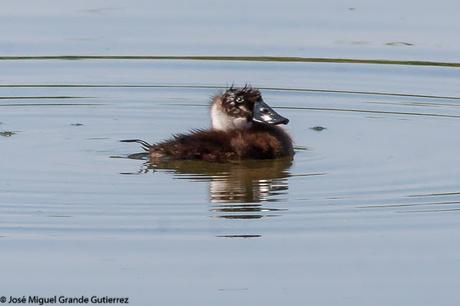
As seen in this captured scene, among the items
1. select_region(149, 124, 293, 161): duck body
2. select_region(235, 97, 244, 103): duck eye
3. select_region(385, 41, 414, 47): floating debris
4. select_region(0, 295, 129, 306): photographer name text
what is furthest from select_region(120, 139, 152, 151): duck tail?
select_region(385, 41, 414, 47): floating debris

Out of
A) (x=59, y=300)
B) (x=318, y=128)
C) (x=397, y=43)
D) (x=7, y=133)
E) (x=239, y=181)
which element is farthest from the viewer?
(x=397, y=43)

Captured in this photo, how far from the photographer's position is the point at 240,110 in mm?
12266

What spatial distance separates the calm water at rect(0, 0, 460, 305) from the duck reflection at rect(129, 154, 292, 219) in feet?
0.08

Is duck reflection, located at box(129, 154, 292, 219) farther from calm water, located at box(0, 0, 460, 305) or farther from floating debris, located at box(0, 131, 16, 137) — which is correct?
floating debris, located at box(0, 131, 16, 137)

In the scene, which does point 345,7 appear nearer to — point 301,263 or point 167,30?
point 167,30

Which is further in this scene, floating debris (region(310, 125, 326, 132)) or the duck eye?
floating debris (region(310, 125, 326, 132))

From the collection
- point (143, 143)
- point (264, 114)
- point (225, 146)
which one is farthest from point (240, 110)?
point (143, 143)

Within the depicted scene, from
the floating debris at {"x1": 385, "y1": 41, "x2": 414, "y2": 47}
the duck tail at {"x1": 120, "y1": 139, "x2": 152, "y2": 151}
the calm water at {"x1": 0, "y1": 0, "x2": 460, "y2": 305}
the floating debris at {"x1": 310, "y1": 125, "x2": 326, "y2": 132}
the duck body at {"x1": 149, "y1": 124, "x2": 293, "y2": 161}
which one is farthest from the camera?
the floating debris at {"x1": 385, "y1": 41, "x2": 414, "y2": 47}

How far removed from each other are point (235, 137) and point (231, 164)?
0.23m

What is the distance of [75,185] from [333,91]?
158 inches

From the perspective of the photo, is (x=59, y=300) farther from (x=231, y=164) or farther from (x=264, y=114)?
(x=264, y=114)

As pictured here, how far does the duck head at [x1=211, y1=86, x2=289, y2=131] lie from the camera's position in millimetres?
12234

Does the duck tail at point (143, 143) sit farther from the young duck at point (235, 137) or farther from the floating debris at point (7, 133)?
the floating debris at point (7, 133)

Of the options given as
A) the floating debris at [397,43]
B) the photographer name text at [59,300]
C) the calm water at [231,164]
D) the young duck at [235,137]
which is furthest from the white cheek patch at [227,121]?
the photographer name text at [59,300]
